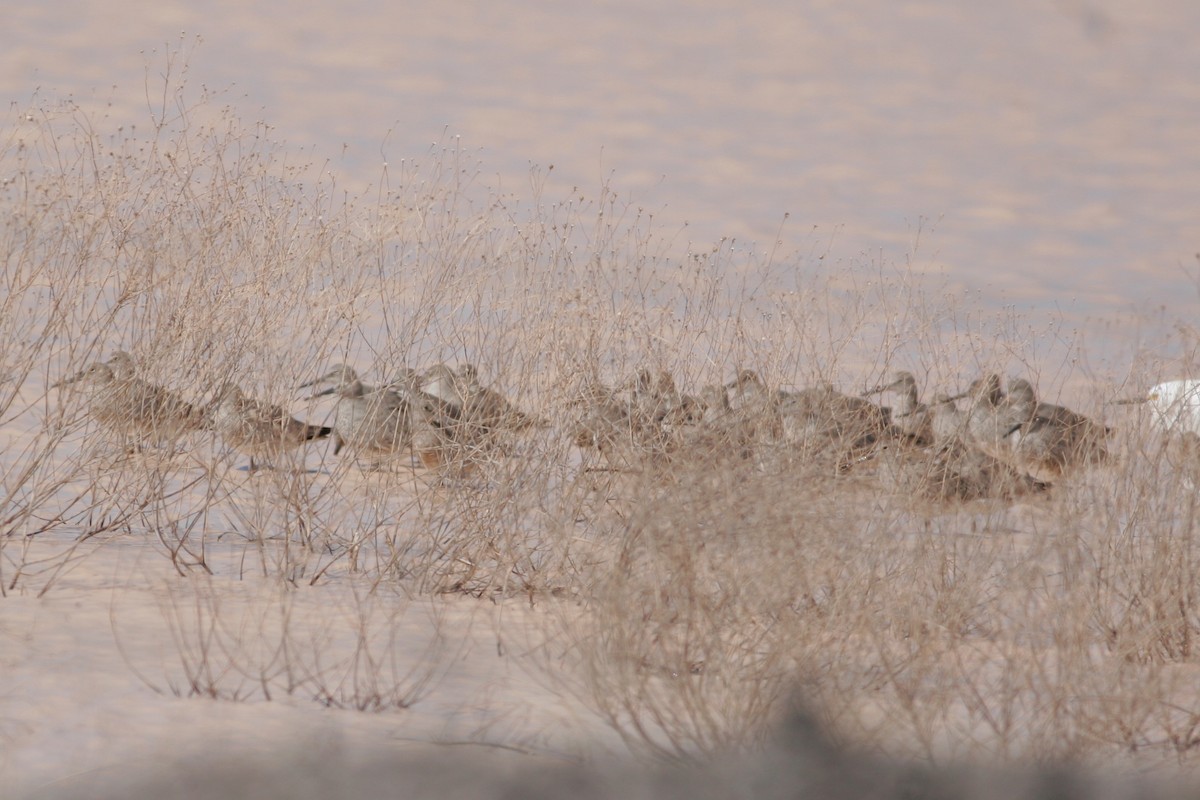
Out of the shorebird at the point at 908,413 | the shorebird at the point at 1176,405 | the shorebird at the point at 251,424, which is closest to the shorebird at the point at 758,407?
A: the shorebird at the point at 908,413

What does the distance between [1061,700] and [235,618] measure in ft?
10.5

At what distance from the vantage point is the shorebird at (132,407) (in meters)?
6.28

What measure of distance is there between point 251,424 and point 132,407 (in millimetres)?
631

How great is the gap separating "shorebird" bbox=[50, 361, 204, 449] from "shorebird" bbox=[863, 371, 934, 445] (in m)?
3.69

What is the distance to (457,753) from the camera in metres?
3.65

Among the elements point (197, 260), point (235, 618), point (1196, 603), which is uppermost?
point (197, 260)

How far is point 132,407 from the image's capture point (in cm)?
634

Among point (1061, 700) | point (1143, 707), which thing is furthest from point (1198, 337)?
point (1061, 700)

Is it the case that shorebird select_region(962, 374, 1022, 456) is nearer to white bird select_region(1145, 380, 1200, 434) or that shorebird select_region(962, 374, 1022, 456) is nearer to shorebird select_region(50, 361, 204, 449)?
white bird select_region(1145, 380, 1200, 434)

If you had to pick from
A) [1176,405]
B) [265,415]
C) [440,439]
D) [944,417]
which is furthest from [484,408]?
[1176,405]

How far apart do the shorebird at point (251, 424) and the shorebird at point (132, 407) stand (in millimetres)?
138

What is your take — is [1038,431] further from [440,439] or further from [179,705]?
[179,705]

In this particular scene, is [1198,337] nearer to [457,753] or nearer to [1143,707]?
[1143,707]

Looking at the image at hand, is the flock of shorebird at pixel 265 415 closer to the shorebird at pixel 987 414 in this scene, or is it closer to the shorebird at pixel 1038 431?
the shorebird at pixel 987 414
